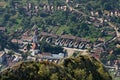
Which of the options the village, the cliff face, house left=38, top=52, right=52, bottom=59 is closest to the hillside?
the village

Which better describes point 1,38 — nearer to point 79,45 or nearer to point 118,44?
point 79,45

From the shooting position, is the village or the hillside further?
the hillside

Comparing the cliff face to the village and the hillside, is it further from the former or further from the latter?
the hillside

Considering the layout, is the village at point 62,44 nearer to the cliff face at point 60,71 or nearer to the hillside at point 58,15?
the hillside at point 58,15

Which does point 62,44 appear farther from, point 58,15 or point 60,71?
point 60,71

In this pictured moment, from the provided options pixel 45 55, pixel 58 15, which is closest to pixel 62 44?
pixel 45 55

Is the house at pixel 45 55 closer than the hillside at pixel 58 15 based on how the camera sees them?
Yes

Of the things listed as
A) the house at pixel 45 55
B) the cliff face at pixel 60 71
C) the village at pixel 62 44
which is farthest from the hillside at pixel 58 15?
the cliff face at pixel 60 71

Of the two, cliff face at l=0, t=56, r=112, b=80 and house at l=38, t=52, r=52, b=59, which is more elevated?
cliff face at l=0, t=56, r=112, b=80
